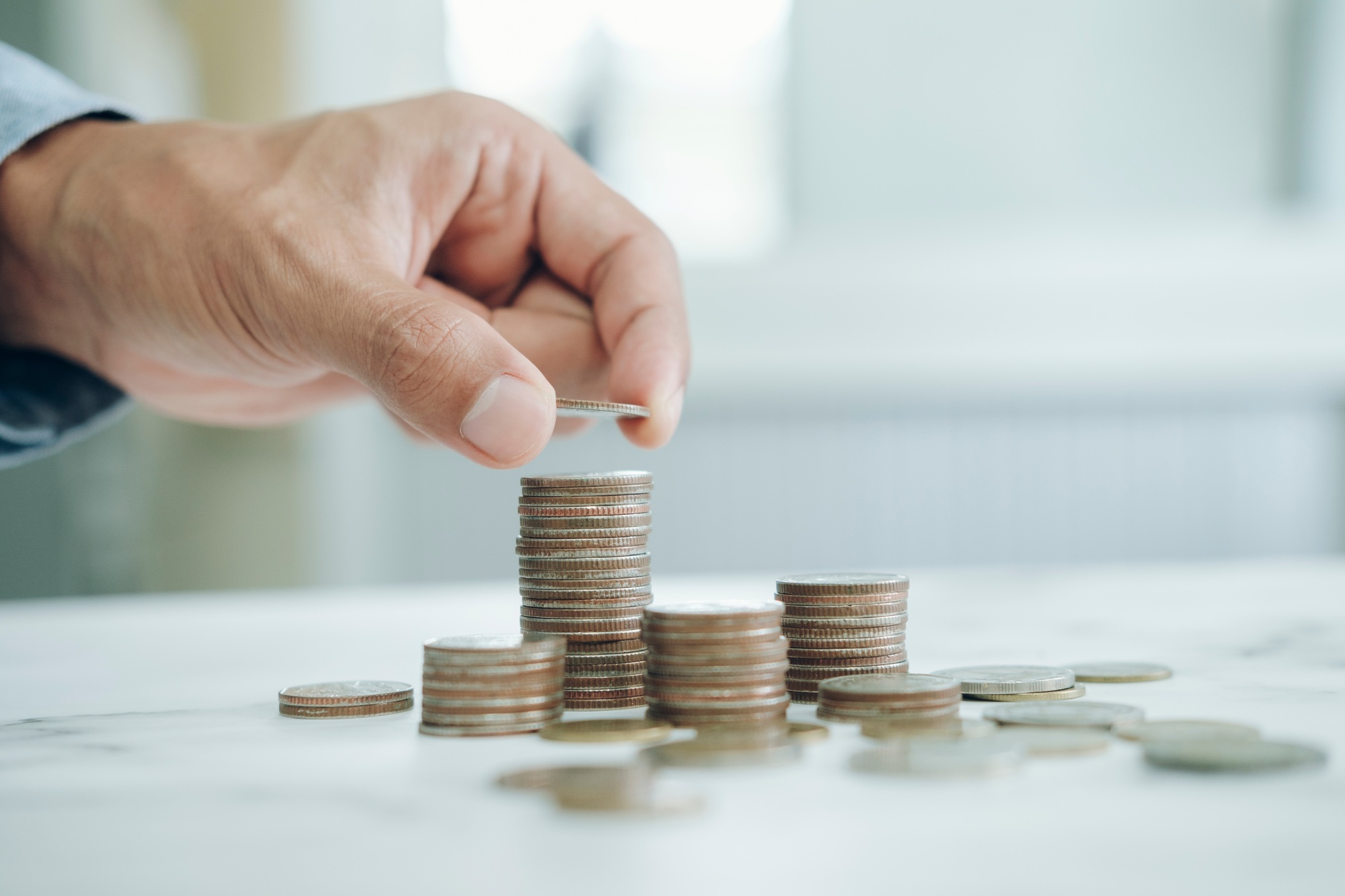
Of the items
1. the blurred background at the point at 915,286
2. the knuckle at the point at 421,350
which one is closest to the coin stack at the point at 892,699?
the knuckle at the point at 421,350

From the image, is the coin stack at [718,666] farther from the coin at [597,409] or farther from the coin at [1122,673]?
the coin at [1122,673]

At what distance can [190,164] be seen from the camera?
159 cm

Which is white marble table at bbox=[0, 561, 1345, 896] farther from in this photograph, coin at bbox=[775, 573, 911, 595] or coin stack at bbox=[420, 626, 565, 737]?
coin at bbox=[775, 573, 911, 595]

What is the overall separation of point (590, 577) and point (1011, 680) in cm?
47

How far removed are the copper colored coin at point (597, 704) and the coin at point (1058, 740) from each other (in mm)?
401

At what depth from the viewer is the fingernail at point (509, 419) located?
4.17 feet

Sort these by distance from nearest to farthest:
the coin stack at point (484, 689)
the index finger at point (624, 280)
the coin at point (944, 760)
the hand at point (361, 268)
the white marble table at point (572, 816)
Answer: the white marble table at point (572, 816) < the coin at point (944, 760) < the coin stack at point (484, 689) < the hand at point (361, 268) < the index finger at point (624, 280)

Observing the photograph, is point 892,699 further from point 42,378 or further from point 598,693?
point 42,378

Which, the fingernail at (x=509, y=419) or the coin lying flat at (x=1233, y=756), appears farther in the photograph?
the fingernail at (x=509, y=419)

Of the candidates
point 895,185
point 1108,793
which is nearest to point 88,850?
point 1108,793

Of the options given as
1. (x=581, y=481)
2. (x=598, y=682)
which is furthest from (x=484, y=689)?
(x=581, y=481)

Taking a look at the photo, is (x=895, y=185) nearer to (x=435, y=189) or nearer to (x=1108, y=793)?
(x=435, y=189)

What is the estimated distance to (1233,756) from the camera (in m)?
0.89

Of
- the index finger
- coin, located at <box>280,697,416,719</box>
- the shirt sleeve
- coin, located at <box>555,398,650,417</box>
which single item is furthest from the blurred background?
coin, located at <box>280,697,416,719</box>
